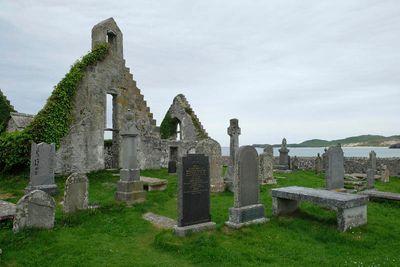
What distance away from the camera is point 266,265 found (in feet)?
18.4

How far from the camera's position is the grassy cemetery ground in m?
5.82

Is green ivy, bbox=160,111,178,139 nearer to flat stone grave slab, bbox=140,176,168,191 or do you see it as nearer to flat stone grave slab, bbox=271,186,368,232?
flat stone grave slab, bbox=140,176,168,191

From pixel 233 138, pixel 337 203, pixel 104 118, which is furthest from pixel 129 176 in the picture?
pixel 104 118

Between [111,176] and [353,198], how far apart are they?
1265cm

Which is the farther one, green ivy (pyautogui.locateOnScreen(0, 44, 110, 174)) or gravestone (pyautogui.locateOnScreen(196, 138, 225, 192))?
green ivy (pyautogui.locateOnScreen(0, 44, 110, 174))

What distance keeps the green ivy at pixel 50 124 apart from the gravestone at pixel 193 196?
10.9m

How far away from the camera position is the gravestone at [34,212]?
6.95 metres

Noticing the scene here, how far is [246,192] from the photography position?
26.4ft

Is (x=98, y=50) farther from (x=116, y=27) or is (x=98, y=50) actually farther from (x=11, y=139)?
(x=11, y=139)

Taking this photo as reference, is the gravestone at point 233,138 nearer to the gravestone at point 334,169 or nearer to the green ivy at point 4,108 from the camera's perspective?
the gravestone at point 334,169

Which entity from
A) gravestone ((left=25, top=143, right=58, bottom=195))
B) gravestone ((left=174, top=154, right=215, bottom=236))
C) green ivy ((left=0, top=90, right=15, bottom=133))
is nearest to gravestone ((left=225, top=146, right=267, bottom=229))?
gravestone ((left=174, top=154, right=215, bottom=236))

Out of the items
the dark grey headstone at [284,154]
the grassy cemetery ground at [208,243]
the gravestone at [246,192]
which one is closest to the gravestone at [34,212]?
the grassy cemetery ground at [208,243]

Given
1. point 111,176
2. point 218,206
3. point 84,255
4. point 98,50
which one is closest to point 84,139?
point 111,176

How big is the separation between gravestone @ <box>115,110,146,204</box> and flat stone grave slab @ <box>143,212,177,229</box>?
1.40 m
